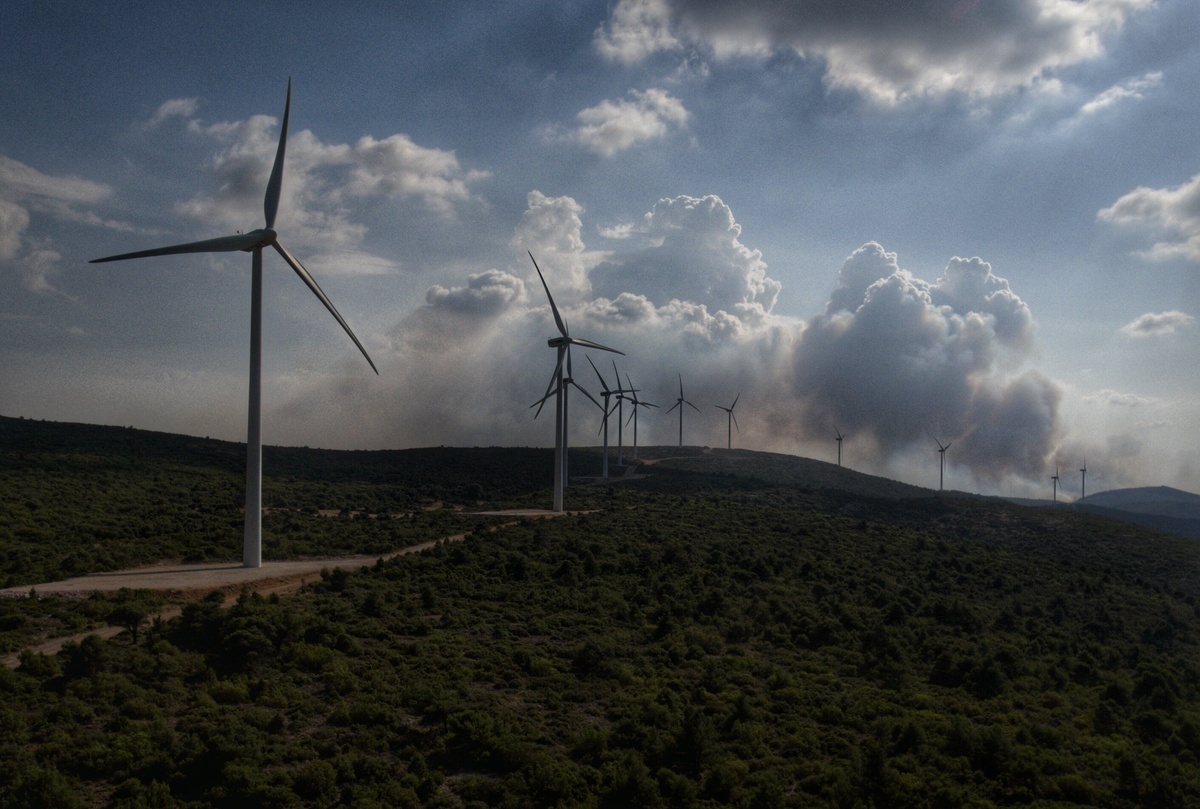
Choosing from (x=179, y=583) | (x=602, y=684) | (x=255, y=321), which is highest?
(x=255, y=321)

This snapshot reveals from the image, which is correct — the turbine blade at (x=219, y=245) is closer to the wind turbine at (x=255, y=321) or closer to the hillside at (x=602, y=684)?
the wind turbine at (x=255, y=321)

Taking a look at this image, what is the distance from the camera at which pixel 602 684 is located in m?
28.6

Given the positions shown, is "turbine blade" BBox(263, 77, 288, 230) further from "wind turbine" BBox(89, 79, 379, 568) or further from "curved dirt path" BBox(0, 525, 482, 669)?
"curved dirt path" BBox(0, 525, 482, 669)

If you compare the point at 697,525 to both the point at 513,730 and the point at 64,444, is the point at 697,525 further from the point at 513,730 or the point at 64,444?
the point at 64,444

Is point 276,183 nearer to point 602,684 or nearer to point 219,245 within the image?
point 219,245

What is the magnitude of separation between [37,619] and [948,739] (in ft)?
106

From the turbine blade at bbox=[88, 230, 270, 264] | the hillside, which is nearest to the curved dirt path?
the hillside

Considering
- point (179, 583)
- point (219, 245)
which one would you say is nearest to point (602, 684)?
point (179, 583)

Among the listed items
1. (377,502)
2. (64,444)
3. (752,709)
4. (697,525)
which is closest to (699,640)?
(752,709)

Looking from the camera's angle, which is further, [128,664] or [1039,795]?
[128,664]

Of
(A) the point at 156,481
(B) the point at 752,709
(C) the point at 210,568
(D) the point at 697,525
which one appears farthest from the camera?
(A) the point at 156,481

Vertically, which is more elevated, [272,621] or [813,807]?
[272,621]

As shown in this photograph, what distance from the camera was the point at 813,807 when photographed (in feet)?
67.6

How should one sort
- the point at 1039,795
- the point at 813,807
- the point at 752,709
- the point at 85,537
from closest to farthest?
the point at 813,807 < the point at 1039,795 < the point at 752,709 < the point at 85,537
